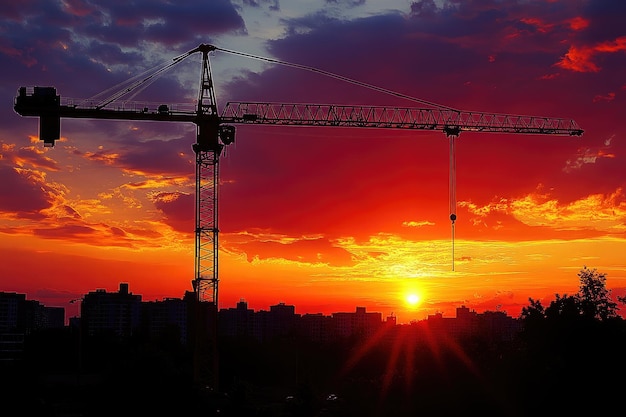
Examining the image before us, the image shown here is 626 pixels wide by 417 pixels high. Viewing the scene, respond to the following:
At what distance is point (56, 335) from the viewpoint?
4825 inches

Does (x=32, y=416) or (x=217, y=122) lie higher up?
(x=217, y=122)

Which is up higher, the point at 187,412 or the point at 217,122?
the point at 217,122

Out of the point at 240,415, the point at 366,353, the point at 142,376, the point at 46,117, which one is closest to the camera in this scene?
the point at 240,415

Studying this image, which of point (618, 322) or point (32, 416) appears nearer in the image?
point (32, 416)

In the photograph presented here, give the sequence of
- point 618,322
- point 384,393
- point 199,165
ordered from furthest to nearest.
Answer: point 199,165 < point 618,322 < point 384,393

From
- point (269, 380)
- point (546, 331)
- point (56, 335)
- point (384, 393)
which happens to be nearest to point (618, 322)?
point (546, 331)

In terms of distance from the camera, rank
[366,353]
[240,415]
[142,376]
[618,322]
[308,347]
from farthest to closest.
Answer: [308,347], [366,353], [618,322], [142,376], [240,415]

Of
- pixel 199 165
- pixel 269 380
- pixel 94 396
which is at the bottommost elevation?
pixel 269 380

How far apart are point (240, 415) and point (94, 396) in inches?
396

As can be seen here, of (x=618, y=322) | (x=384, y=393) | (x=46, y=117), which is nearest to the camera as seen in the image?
(x=384, y=393)

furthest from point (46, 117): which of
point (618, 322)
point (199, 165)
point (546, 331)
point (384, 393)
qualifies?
point (618, 322)

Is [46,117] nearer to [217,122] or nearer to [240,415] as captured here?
[217,122]

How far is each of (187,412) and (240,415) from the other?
3.80 meters

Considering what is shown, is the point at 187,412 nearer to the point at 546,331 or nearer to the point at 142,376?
the point at 142,376
